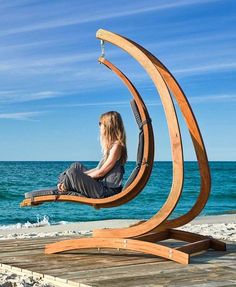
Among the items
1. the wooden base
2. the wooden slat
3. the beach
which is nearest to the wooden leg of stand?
the wooden base

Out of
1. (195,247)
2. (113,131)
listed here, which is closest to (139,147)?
(113,131)

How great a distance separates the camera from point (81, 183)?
18.7 ft

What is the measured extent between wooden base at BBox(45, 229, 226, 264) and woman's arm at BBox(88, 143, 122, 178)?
581 millimetres

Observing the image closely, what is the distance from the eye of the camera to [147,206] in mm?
25234

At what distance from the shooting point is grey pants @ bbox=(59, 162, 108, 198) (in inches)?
224

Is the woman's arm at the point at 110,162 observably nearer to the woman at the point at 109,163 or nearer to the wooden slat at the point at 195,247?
the woman at the point at 109,163

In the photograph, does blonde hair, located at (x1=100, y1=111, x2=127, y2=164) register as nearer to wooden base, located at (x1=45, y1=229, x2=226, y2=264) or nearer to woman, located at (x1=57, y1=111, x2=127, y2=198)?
woman, located at (x1=57, y1=111, x2=127, y2=198)

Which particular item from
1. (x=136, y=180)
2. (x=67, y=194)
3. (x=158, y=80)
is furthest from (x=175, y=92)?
(x=67, y=194)

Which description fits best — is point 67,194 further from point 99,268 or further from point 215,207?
point 215,207

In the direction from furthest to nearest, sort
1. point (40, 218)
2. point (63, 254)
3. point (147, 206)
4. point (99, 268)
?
point (147, 206)
point (40, 218)
point (63, 254)
point (99, 268)

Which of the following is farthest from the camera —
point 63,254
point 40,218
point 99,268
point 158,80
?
point 40,218

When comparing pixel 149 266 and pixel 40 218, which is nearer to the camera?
pixel 149 266

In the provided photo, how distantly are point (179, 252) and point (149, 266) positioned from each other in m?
0.29

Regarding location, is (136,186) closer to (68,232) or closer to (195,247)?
(195,247)
